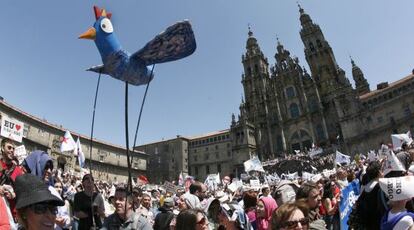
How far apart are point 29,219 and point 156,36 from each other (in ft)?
9.20

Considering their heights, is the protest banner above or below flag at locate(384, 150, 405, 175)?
below

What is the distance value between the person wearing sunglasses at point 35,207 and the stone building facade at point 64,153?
28417mm

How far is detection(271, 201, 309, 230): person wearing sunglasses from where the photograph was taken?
262 centimetres

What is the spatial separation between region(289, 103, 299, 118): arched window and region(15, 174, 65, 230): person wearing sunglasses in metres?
56.2

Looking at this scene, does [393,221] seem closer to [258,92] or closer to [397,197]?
[397,197]

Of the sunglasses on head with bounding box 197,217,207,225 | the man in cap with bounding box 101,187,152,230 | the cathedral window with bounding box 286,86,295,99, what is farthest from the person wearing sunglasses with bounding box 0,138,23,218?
the cathedral window with bounding box 286,86,295,99

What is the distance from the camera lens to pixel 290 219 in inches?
104

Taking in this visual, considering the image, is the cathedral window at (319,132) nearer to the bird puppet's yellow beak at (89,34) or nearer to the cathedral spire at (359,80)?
the cathedral spire at (359,80)

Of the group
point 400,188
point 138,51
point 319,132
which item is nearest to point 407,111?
point 319,132

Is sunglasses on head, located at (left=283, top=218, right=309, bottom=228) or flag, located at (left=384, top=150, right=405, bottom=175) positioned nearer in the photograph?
sunglasses on head, located at (left=283, top=218, right=309, bottom=228)

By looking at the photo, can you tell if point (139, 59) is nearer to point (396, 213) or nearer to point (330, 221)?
point (396, 213)

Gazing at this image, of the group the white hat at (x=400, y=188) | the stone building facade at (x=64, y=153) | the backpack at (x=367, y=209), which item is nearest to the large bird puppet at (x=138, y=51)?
the white hat at (x=400, y=188)

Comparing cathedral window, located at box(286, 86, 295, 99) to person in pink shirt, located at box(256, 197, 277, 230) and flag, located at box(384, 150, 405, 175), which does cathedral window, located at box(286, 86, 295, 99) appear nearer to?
person in pink shirt, located at box(256, 197, 277, 230)

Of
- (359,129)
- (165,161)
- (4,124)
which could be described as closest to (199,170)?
(165,161)
